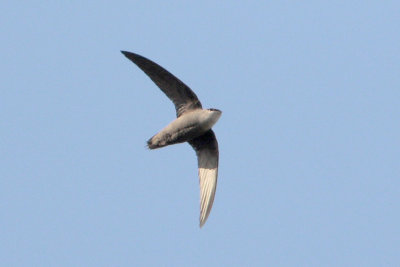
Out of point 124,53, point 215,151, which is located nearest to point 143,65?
point 124,53

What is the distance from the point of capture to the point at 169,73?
20.2 metres

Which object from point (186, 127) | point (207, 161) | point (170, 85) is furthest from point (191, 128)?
point (207, 161)

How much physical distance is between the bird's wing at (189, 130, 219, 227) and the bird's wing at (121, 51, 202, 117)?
583 mm

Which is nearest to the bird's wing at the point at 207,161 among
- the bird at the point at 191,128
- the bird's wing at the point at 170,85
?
the bird at the point at 191,128

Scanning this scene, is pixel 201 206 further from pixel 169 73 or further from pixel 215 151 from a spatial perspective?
pixel 169 73

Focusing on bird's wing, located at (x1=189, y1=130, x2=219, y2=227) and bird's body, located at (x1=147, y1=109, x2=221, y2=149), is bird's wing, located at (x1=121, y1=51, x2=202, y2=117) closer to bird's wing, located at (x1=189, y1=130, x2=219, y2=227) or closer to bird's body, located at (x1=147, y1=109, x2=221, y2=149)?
bird's body, located at (x1=147, y1=109, x2=221, y2=149)

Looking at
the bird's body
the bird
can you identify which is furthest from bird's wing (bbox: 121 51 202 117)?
the bird's body

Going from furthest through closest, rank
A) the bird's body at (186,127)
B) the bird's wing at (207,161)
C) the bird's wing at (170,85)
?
the bird's wing at (207,161)
the bird's wing at (170,85)
the bird's body at (186,127)

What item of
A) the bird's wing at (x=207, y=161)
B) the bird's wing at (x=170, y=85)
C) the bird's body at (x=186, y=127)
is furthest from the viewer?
the bird's wing at (x=207, y=161)

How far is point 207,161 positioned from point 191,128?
3.14 ft

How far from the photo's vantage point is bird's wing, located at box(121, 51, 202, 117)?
20141mm

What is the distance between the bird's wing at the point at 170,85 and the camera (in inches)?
793

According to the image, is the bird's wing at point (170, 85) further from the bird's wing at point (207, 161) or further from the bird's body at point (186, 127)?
the bird's wing at point (207, 161)

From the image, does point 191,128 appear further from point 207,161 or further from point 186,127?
point 207,161
